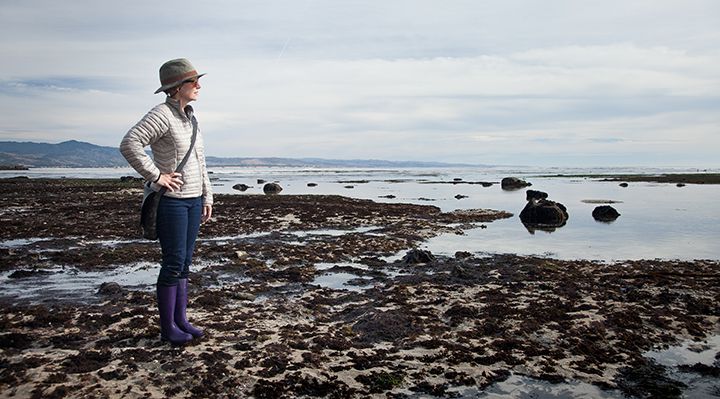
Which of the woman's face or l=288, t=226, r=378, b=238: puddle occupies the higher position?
the woman's face

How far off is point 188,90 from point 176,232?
5.74 feet

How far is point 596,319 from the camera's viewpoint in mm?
7863

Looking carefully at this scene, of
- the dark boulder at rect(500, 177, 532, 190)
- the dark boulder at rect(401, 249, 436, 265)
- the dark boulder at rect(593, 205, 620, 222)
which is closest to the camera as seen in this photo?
the dark boulder at rect(401, 249, 436, 265)

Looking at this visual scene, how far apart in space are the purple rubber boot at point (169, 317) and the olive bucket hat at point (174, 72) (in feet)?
8.20

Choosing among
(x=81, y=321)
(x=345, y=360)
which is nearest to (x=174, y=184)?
(x=345, y=360)

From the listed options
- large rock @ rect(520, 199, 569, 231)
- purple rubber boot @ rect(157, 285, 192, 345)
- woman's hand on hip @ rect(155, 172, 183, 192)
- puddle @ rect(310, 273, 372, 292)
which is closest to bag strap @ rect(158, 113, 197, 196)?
woman's hand on hip @ rect(155, 172, 183, 192)

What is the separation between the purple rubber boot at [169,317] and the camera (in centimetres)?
602

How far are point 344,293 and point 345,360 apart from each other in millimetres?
3909

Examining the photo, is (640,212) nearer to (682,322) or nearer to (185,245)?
(682,322)

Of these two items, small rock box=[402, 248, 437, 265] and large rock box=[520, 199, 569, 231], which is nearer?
small rock box=[402, 248, 437, 265]

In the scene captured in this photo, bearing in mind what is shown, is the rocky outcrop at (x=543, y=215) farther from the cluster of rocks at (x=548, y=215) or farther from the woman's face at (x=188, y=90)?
the woman's face at (x=188, y=90)

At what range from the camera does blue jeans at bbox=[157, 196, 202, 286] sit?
5656 mm

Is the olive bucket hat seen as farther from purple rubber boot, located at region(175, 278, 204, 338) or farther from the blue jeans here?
purple rubber boot, located at region(175, 278, 204, 338)

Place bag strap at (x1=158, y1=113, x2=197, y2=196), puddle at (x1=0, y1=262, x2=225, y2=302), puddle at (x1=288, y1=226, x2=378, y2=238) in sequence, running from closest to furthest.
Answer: bag strap at (x1=158, y1=113, x2=197, y2=196)
puddle at (x1=0, y1=262, x2=225, y2=302)
puddle at (x1=288, y1=226, x2=378, y2=238)
